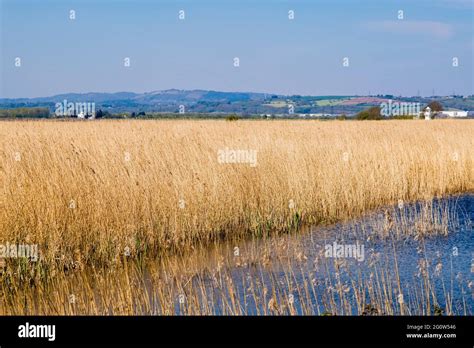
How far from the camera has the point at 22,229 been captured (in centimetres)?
755

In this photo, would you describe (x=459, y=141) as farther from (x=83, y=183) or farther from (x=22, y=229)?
(x=22, y=229)

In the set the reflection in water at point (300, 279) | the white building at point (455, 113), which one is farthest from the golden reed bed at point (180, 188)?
the white building at point (455, 113)

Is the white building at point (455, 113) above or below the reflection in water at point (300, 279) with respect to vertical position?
above

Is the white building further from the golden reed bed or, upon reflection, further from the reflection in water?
the reflection in water

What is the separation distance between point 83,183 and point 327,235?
369 centimetres

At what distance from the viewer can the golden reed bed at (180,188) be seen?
25.8 feet

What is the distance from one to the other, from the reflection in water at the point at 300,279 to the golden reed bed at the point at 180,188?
1.57 ft

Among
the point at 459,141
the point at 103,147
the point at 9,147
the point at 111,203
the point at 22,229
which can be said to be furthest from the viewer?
the point at 459,141

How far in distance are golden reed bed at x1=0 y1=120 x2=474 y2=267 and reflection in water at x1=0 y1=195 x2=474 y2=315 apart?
48cm

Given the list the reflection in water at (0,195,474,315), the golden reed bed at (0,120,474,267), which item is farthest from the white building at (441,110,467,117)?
the reflection in water at (0,195,474,315)

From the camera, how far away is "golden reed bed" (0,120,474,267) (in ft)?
25.8

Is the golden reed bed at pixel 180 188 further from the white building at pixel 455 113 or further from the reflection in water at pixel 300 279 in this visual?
the white building at pixel 455 113
